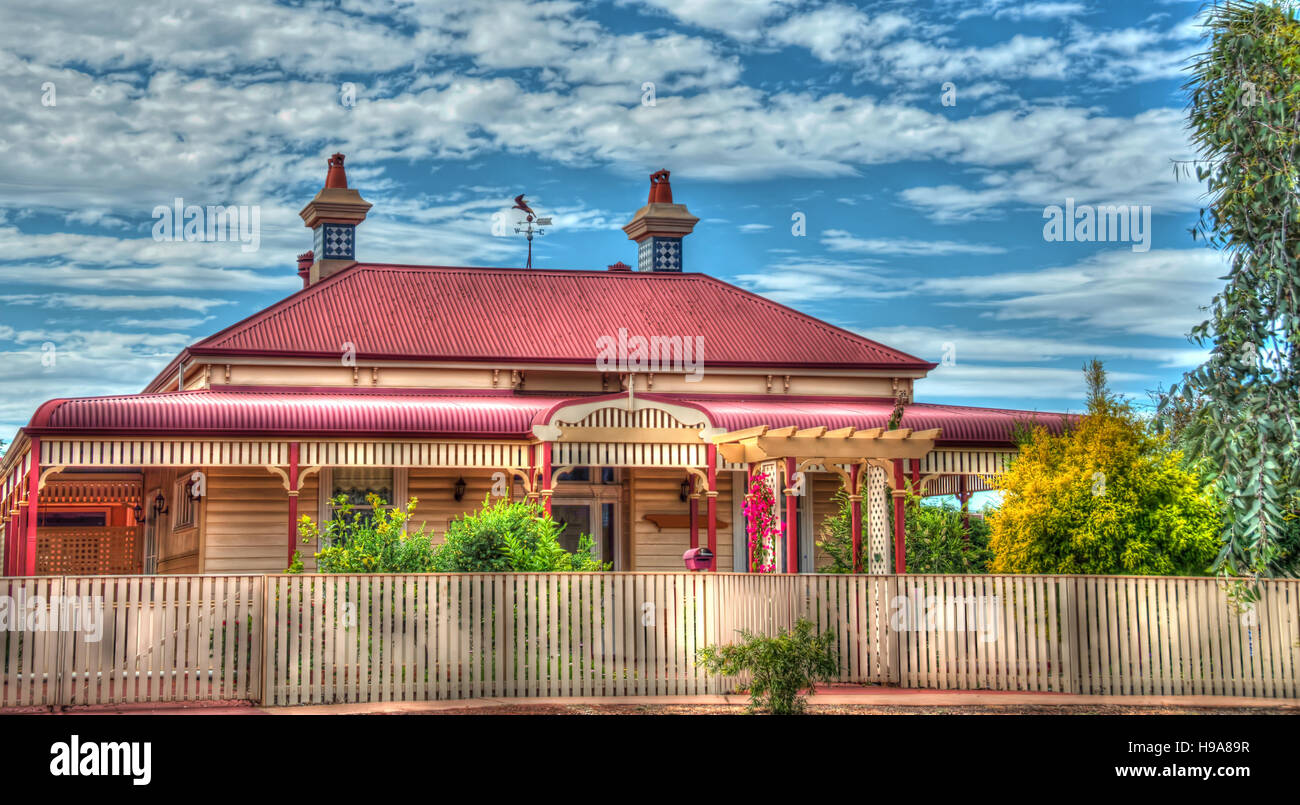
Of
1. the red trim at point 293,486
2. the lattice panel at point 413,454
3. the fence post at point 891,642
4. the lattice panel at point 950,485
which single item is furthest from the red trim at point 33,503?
the lattice panel at point 950,485

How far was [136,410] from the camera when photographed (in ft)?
72.4

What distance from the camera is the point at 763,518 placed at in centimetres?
2016

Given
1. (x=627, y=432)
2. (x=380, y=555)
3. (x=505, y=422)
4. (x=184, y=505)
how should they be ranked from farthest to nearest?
(x=184, y=505) → (x=505, y=422) → (x=627, y=432) → (x=380, y=555)

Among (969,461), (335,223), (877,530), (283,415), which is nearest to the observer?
(877,530)

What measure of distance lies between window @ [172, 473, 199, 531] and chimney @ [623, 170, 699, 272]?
40.3 feet

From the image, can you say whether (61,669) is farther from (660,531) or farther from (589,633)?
(660,531)

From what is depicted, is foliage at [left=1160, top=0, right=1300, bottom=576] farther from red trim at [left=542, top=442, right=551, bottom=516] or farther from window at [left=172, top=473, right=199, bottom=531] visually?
window at [left=172, top=473, right=199, bottom=531]

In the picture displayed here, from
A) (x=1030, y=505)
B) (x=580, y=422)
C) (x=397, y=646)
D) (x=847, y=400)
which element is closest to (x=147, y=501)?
(x=580, y=422)

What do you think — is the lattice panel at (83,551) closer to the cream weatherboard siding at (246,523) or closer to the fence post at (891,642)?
the cream weatherboard siding at (246,523)

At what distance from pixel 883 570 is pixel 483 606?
239 inches

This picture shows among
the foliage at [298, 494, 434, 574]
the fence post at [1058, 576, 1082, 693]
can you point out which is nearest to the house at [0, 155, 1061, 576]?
the fence post at [1058, 576, 1082, 693]

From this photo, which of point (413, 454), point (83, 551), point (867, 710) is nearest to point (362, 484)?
point (413, 454)

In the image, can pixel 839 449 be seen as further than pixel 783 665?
Yes

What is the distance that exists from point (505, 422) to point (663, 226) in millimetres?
11318
